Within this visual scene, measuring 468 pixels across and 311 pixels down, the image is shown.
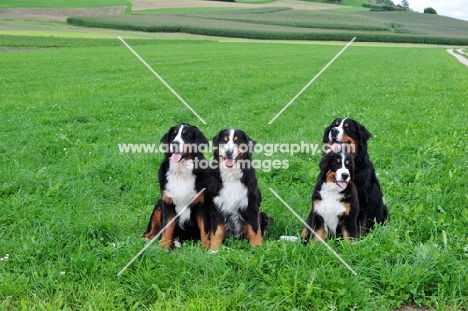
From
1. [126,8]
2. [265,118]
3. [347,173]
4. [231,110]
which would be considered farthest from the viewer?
[126,8]

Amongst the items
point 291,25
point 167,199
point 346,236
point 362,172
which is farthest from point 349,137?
point 291,25

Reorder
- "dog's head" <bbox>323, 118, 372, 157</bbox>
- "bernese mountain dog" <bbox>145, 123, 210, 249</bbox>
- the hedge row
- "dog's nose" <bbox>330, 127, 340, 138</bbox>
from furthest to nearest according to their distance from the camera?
1. the hedge row
2. "dog's nose" <bbox>330, 127, 340, 138</bbox>
3. "dog's head" <bbox>323, 118, 372, 157</bbox>
4. "bernese mountain dog" <bbox>145, 123, 210, 249</bbox>

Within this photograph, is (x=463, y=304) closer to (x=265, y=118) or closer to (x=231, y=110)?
(x=265, y=118)

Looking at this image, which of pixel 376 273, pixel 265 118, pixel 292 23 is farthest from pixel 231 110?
pixel 292 23

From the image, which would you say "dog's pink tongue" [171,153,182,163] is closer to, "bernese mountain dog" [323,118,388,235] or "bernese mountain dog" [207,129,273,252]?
"bernese mountain dog" [207,129,273,252]

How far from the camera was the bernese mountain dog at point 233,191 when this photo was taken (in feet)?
16.5

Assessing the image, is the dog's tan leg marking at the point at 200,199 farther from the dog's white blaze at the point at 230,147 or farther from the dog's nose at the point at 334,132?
the dog's nose at the point at 334,132

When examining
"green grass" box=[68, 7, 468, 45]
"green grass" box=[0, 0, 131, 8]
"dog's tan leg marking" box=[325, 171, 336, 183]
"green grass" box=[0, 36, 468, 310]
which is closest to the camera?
"green grass" box=[0, 36, 468, 310]

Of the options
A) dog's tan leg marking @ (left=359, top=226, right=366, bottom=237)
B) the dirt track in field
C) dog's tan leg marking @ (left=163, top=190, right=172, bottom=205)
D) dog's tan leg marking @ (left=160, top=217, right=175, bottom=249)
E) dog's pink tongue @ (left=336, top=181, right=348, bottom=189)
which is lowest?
dog's tan leg marking @ (left=160, top=217, right=175, bottom=249)

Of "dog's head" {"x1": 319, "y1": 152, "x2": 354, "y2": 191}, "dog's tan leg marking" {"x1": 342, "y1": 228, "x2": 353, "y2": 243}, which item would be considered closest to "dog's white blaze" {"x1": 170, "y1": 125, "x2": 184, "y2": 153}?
"dog's head" {"x1": 319, "y1": 152, "x2": 354, "y2": 191}

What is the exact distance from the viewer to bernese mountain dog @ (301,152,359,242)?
15.9ft

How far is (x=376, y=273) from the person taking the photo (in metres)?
3.92

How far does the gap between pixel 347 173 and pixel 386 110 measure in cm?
918

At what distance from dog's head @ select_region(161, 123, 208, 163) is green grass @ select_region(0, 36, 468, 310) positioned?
108 cm
